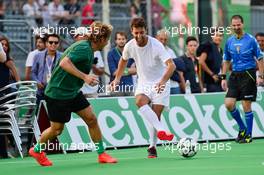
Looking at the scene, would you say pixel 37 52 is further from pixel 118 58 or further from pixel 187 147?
pixel 187 147

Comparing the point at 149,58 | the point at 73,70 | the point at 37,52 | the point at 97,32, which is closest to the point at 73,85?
the point at 73,70

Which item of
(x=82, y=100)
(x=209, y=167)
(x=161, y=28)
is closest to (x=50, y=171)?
(x=82, y=100)

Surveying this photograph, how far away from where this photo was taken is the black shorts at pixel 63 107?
14.0m

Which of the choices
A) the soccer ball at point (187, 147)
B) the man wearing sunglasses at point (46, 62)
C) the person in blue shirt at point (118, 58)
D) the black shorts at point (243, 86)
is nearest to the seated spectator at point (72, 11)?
the person in blue shirt at point (118, 58)

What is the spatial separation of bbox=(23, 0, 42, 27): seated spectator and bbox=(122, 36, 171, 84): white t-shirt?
294 inches

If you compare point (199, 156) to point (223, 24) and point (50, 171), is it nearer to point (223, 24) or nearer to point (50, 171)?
point (50, 171)

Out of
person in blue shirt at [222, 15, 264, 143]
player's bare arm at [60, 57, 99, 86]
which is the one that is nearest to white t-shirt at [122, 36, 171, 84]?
player's bare arm at [60, 57, 99, 86]

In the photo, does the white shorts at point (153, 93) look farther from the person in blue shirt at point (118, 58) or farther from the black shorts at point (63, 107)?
the person in blue shirt at point (118, 58)

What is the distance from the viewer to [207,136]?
20219mm

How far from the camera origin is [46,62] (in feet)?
61.6

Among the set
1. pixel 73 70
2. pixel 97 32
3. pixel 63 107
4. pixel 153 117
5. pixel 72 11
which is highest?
pixel 72 11

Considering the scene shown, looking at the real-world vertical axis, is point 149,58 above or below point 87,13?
below

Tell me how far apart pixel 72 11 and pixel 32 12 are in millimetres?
939

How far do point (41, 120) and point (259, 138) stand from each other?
16.4ft
